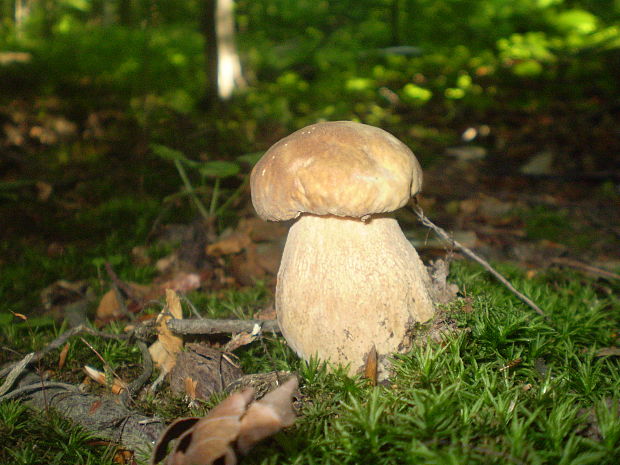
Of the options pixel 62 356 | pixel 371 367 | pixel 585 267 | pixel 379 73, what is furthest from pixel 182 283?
pixel 379 73

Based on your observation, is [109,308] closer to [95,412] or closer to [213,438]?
[95,412]

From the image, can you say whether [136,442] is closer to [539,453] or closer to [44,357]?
[44,357]

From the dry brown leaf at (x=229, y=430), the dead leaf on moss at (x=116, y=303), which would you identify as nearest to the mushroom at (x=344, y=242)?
the dry brown leaf at (x=229, y=430)

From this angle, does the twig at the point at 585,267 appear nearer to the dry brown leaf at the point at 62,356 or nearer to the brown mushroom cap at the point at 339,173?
the brown mushroom cap at the point at 339,173

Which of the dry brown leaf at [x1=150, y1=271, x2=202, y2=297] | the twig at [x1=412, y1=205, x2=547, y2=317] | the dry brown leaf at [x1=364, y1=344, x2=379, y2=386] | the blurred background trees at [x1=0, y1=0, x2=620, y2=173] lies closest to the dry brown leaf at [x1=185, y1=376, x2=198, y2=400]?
the dry brown leaf at [x1=364, y1=344, x2=379, y2=386]

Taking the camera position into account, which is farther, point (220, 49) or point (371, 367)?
point (220, 49)

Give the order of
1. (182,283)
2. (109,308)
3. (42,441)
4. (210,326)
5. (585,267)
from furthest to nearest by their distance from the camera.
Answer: (182,283), (585,267), (109,308), (210,326), (42,441)
